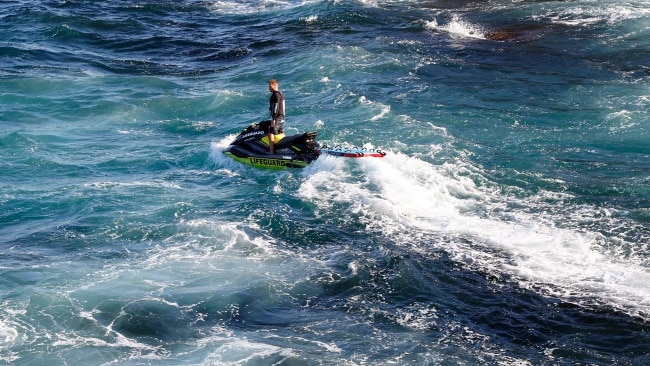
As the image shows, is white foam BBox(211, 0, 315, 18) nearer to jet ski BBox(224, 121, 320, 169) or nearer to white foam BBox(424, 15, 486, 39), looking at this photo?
white foam BBox(424, 15, 486, 39)

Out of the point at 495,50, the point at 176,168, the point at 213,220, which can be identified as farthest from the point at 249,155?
the point at 495,50

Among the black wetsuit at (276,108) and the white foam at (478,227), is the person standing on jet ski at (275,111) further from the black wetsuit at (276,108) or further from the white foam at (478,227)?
the white foam at (478,227)

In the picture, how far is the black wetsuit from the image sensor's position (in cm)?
1905

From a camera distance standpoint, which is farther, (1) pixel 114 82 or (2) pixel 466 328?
(1) pixel 114 82

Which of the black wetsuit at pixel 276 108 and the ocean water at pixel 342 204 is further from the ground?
the black wetsuit at pixel 276 108

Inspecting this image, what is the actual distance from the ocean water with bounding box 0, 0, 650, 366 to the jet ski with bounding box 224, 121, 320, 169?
282 millimetres

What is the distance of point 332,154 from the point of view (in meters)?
19.0

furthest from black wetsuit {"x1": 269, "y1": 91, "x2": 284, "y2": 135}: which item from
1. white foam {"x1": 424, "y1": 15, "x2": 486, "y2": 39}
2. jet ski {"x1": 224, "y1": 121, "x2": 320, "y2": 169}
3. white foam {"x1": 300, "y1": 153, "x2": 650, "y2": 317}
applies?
white foam {"x1": 424, "y1": 15, "x2": 486, "y2": 39}

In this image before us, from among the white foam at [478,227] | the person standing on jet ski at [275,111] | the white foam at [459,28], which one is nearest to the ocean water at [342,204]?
the white foam at [478,227]

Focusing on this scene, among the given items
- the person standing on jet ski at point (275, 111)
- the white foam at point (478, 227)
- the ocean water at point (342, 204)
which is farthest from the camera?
the person standing on jet ski at point (275, 111)

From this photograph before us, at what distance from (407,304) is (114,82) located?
18.6 m

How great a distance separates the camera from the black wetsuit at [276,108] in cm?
1905

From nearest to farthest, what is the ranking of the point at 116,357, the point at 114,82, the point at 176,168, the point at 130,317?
the point at 116,357
the point at 130,317
the point at 176,168
the point at 114,82

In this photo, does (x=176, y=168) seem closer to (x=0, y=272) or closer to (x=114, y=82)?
(x=0, y=272)
